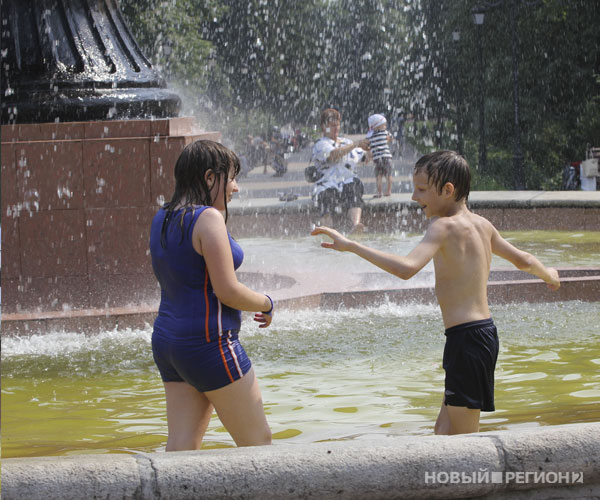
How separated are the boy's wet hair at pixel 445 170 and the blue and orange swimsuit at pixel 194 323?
3.28 feet

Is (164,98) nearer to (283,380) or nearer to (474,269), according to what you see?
(283,380)

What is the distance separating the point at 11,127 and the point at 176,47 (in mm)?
24654

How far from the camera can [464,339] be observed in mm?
3932

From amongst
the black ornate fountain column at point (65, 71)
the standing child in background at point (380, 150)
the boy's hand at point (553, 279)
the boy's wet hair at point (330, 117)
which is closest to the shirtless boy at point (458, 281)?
the boy's hand at point (553, 279)

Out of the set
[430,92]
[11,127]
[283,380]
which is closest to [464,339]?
[283,380]

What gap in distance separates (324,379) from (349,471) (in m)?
3.00

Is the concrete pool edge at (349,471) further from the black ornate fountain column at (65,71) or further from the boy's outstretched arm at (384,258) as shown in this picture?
the black ornate fountain column at (65,71)

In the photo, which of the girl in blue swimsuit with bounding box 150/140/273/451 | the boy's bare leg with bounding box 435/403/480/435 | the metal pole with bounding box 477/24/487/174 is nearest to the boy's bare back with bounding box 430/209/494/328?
the boy's bare leg with bounding box 435/403/480/435

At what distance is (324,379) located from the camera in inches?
233

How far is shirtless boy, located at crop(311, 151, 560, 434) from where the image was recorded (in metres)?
3.89

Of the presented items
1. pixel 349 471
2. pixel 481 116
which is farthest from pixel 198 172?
pixel 481 116

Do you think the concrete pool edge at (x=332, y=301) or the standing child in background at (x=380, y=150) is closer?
the concrete pool edge at (x=332, y=301)

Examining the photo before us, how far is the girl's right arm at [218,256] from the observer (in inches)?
135

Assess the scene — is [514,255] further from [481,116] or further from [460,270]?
[481,116]
